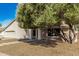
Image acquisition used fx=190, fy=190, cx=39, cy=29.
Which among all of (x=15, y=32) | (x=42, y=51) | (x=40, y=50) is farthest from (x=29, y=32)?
(x=42, y=51)

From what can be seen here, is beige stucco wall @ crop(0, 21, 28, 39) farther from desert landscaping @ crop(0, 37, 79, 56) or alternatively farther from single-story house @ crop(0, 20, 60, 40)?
desert landscaping @ crop(0, 37, 79, 56)

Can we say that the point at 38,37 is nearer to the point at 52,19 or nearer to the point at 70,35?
the point at 70,35

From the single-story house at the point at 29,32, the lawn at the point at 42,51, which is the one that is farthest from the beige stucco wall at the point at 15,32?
the lawn at the point at 42,51

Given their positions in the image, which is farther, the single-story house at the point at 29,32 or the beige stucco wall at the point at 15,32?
the beige stucco wall at the point at 15,32

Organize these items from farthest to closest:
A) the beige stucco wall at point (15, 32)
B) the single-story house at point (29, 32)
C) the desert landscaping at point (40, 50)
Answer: the beige stucco wall at point (15, 32)
the single-story house at point (29, 32)
the desert landscaping at point (40, 50)

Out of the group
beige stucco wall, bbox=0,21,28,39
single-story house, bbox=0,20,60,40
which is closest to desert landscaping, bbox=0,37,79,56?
single-story house, bbox=0,20,60,40

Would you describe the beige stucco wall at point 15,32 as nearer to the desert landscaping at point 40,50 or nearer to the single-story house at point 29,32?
the single-story house at point 29,32

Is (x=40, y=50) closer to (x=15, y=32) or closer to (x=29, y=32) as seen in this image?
(x=29, y=32)

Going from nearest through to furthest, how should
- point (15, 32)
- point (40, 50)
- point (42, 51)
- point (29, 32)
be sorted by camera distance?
point (42, 51) < point (40, 50) < point (29, 32) < point (15, 32)

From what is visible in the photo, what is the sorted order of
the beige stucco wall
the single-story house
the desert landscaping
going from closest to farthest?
the desert landscaping < the single-story house < the beige stucco wall

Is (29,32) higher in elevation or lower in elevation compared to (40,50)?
higher

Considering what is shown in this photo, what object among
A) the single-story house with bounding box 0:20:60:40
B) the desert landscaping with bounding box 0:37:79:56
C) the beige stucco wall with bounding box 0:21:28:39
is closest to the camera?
the desert landscaping with bounding box 0:37:79:56

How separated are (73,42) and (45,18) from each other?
837 centimetres

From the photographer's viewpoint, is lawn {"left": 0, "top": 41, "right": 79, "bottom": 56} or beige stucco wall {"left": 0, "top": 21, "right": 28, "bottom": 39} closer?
lawn {"left": 0, "top": 41, "right": 79, "bottom": 56}
